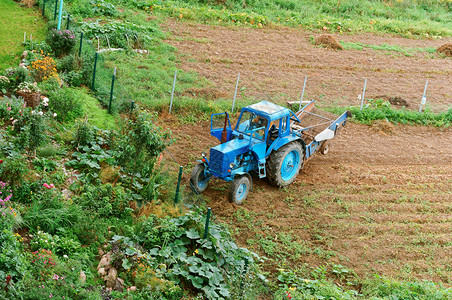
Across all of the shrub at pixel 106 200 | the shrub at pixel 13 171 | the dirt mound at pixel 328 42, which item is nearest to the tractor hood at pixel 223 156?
the shrub at pixel 106 200

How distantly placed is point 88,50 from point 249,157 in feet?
25.6

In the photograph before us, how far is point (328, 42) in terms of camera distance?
23.8m

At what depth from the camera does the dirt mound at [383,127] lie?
16.2 m

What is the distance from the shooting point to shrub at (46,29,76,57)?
16.0m

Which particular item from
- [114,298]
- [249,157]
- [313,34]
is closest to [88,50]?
[249,157]

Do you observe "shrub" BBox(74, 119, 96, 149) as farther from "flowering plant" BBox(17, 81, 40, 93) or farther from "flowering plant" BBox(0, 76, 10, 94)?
"flowering plant" BBox(0, 76, 10, 94)

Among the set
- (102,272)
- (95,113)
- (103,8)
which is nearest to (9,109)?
(95,113)

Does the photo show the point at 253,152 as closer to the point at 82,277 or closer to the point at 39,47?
the point at 82,277

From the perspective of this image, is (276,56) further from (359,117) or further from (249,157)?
(249,157)

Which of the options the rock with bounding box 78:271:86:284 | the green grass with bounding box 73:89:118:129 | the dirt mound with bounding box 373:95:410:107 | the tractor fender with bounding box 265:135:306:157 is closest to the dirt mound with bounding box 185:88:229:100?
the green grass with bounding box 73:89:118:129

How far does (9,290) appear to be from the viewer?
6.49m

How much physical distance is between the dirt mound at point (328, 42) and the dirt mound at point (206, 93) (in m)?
9.30

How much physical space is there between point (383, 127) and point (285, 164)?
5917mm

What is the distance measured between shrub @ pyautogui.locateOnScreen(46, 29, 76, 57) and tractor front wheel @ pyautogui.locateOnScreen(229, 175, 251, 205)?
8540mm
